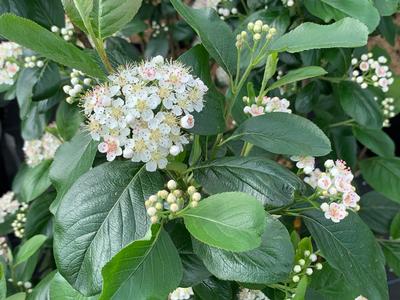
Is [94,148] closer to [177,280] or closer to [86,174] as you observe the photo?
[86,174]

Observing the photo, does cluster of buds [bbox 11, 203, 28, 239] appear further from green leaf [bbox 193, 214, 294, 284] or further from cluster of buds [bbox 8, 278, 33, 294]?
green leaf [bbox 193, 214, 294, 284]

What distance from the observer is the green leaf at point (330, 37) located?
0.58m

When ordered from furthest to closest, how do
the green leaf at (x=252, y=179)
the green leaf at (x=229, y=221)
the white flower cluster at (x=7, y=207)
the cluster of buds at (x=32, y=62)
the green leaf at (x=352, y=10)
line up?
the white flower cluster at (x=7, y=207) → the cluster of buds at (x=32, y=62) → the green leaf at (x=352, y=10) → the green leaf at (x=252, y=179) → the green leaf at (x=229, y=221)

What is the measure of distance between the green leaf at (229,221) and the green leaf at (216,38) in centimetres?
21

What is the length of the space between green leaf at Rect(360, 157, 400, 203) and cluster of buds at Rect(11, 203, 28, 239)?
750mm

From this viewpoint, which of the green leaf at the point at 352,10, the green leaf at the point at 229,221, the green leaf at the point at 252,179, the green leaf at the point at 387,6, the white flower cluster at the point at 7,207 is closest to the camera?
the green leaf at the point at 229,221

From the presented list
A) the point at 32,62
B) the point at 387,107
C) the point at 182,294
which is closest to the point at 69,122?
the point at 32,62

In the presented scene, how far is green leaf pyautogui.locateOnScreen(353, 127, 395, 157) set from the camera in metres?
1.13

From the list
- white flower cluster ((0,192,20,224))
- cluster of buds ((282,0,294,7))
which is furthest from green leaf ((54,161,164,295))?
white flower cluster ((0,192,20,224))

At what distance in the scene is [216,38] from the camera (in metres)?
0.68

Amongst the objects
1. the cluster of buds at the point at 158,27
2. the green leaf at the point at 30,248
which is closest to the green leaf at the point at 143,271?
the green leaf at the point at 30,248

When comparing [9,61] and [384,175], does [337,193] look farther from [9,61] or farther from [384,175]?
[9,61]

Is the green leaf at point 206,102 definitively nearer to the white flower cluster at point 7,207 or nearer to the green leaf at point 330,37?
the green leaf at point 330,37

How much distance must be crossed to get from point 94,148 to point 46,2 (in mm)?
413
